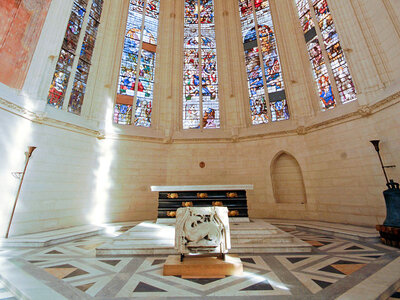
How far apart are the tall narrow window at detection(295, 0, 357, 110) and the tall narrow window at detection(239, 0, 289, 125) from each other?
4.64ft

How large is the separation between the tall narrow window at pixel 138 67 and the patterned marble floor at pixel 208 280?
623cm

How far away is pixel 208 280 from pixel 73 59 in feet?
29.6

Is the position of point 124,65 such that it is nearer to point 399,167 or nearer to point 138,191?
point 138,191

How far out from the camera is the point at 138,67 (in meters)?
9.24

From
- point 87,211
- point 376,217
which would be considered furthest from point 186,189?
point 376,217

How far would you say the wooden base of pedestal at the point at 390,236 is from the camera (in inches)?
147

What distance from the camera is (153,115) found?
29.8 feet

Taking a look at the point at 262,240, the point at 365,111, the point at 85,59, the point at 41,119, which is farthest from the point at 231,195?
the point at 85,59

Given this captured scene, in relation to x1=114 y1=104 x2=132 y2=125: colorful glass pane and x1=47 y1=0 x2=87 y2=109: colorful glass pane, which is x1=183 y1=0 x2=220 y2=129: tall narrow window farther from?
x1=47 y1=0 x2=87 y2=109: colorful glass pane

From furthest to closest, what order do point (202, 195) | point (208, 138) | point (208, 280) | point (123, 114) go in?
1. point (208, 138)
2. point (123, 114)
3. point (202, 195)
4. point (208, 280)

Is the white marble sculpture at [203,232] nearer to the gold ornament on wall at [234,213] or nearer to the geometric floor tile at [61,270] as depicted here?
the geometric floor tile at [61,270]

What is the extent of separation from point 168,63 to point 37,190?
7.78 metres

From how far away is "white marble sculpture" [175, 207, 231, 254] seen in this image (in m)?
2.79

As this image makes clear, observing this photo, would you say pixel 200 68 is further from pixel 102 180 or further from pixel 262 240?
pixel 262 240
